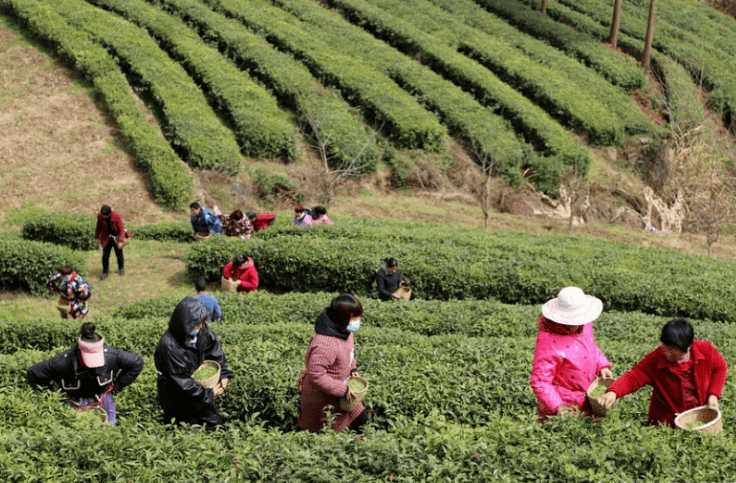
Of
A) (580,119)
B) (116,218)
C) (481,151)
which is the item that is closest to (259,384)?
(116,218)

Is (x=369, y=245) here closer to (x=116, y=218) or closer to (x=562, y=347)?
(x=116, y=218)

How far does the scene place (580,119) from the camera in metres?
28.2

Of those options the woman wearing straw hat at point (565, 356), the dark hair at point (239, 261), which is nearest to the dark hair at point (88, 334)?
the woman wearing straw hat at point (565, 356)

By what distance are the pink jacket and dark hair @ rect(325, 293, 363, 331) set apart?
153 cm

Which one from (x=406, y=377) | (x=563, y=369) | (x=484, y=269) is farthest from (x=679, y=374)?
(x=484, y=269)

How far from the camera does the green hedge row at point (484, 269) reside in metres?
13.2

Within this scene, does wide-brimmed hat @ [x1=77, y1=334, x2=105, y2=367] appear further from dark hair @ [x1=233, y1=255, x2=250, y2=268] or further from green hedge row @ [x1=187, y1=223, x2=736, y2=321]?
green hedge row @ [x1=187, y1=223, x2=736, y2=321]

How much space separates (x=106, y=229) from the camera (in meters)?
14.6

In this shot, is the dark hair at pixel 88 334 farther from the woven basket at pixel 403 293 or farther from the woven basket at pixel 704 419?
the woven basket at pixel 403 293

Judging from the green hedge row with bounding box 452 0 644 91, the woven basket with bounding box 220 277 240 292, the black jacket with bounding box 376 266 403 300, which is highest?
the green hedge row with bounding box 452 0 644 91

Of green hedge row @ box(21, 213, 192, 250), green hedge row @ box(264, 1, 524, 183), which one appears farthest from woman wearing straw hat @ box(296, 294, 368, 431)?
green hedge row @ box(264, 1, 524, 183)

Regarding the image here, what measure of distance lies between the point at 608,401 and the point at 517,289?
809 centimetres

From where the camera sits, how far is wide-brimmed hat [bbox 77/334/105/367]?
21.4 ft

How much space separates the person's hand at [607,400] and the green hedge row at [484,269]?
7986 millimetres
